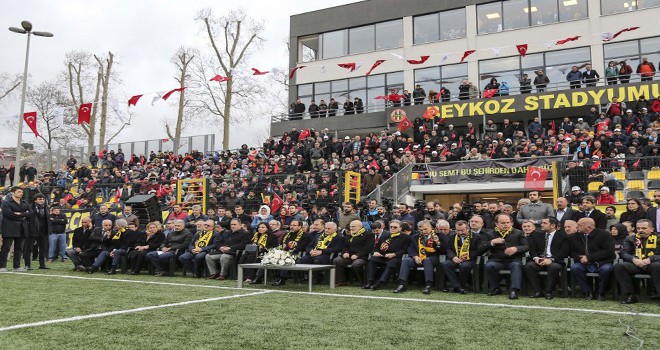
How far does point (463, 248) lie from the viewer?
Answer: 33.6 feet

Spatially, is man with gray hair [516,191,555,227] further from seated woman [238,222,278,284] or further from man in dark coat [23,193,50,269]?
man in dark coat [23,193,50,269]

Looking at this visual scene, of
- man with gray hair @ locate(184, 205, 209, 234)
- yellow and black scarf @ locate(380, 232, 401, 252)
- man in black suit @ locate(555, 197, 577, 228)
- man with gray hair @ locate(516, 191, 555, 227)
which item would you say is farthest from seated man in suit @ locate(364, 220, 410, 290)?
man with gray hair @ locate(184, 205, 209, 234)

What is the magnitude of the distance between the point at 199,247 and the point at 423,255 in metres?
5.33

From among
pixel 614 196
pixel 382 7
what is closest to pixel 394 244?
pixel 614 196

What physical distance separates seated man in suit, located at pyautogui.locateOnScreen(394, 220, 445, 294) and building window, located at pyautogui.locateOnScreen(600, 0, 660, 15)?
67.4 feet

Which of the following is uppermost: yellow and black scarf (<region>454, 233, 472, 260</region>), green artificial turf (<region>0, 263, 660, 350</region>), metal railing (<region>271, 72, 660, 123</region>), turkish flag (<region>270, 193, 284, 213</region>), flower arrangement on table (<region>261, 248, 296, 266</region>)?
metal railing (<region>271, 72, 660, 123</region>)

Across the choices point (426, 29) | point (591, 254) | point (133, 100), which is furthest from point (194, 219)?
point (426, 29)

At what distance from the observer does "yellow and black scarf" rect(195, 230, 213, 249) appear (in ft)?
42.9

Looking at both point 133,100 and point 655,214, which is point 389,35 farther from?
point 655,214

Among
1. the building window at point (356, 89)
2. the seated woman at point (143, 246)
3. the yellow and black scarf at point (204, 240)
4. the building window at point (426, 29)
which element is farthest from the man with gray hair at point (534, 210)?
the building window at point (426, 29)

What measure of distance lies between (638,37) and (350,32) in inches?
575

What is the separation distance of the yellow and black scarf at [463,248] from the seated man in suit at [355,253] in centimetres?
169

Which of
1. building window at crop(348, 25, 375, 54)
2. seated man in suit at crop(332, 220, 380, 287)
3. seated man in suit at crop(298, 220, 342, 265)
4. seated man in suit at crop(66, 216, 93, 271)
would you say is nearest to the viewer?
seated man in suit at crop(332, 220, 380, 287)

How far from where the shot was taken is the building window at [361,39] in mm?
31953
